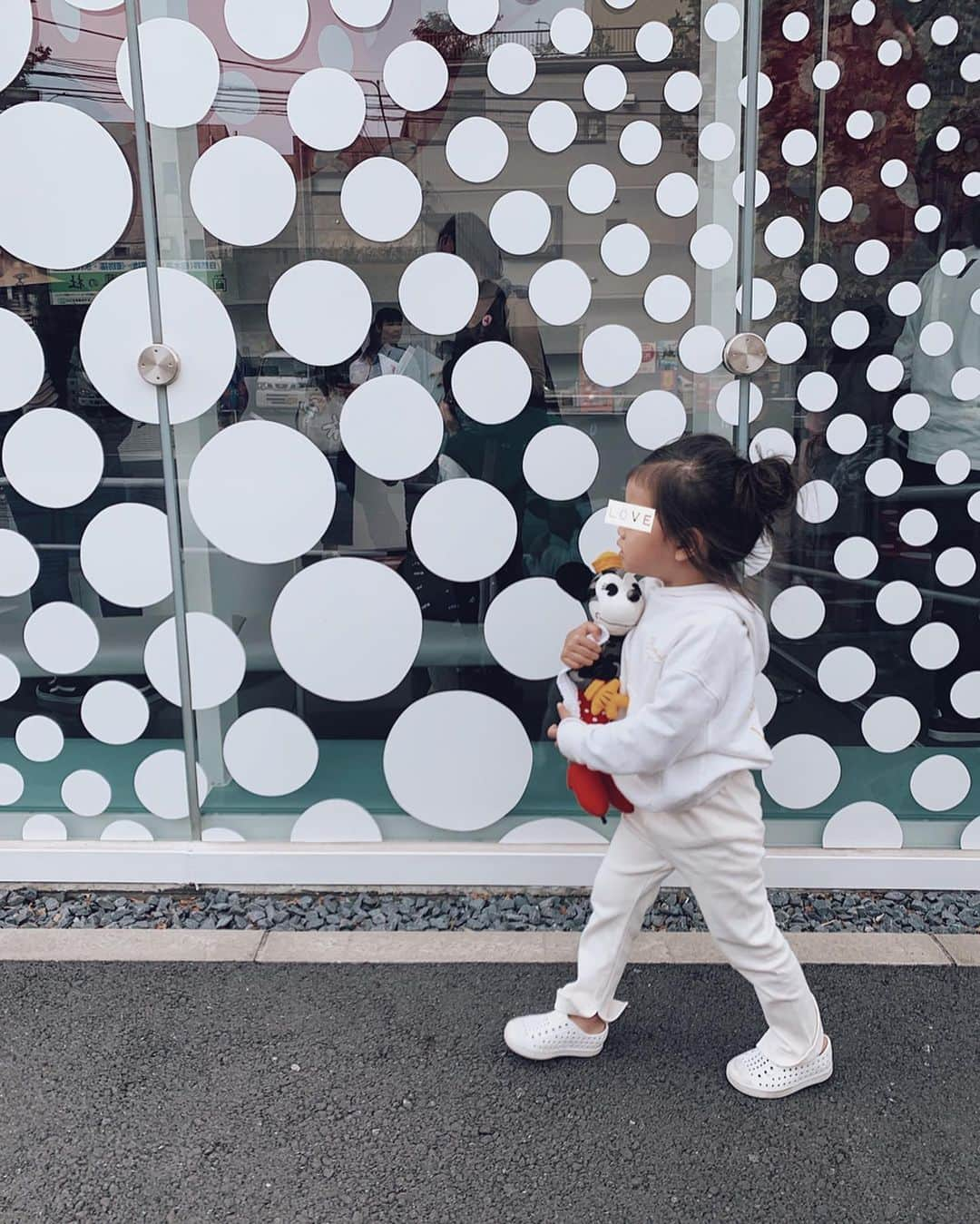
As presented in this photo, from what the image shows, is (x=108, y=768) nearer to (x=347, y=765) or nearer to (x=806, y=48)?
(x=347, y=765)

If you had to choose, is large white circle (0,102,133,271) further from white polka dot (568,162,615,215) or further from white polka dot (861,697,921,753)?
white polka dot (861,697,921,753)

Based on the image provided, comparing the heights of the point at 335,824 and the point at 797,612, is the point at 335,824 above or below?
below

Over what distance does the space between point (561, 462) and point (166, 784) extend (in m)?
1.67

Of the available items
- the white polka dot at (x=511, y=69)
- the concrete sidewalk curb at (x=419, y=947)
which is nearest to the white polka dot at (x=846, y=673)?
the concrete sidewalk curb at (x=419, y=947)

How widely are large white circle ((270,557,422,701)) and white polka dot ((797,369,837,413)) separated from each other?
134cm

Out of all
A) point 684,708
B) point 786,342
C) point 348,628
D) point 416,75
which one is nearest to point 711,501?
point 684,708

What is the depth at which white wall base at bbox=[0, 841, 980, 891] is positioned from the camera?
3.69 metres

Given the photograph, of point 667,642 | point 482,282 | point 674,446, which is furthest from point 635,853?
point 482,282

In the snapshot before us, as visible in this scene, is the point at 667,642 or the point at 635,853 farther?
the point at 635,853

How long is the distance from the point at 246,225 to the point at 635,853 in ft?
6.91

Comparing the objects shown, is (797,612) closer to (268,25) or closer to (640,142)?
→ (640,142)

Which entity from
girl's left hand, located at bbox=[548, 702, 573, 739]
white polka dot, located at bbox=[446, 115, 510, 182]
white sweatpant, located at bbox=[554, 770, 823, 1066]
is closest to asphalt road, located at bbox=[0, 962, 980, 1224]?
white sweatpant, located at bbox=[554, 770, 823, 1066]

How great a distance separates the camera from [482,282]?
11.0 ft

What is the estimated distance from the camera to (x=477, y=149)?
129 inches
